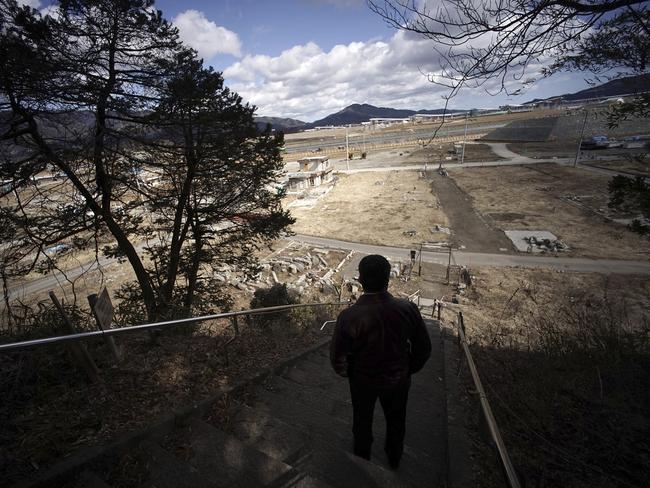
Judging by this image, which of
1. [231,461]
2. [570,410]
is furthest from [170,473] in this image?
→ [570,410]

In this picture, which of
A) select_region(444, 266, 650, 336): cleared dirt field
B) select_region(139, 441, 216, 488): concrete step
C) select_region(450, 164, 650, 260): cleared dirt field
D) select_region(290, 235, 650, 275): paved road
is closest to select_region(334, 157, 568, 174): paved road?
select_region(450, 164, 650, 260): cleared dirt field

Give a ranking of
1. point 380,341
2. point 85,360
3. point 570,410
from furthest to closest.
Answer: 1. point 570,410
2. point 85,360
3. point 380,341

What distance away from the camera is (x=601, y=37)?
448 centimetres

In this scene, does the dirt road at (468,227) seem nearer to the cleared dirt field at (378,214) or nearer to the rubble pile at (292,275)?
the cleared dirt field at (378,214)

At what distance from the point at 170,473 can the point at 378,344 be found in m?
1.84

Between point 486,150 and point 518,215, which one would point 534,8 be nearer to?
point 518,215

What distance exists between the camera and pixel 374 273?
2449 mm

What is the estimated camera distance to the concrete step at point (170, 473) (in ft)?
7.49

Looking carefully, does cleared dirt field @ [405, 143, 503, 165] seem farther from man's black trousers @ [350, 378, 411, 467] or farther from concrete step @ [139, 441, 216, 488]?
concrete step @ [139, 441, 216, 488]

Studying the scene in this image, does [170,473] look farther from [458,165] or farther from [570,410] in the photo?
[458,165]

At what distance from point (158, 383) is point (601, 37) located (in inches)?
294

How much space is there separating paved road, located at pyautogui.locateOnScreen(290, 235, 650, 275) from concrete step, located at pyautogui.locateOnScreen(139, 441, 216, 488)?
61.5 feet

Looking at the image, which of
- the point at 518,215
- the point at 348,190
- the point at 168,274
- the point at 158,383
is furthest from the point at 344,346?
the point at 348,190

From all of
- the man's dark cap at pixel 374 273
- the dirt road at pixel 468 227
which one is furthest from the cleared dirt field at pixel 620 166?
the man's dark cap at pixel 374 273
